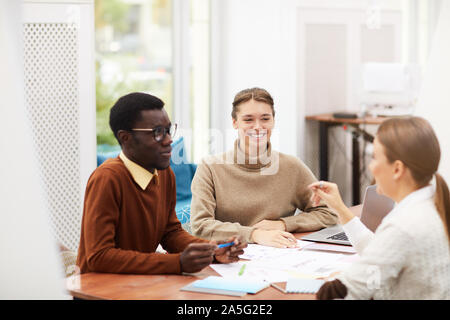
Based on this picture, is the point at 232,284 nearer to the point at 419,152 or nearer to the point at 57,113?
the point at 419,152

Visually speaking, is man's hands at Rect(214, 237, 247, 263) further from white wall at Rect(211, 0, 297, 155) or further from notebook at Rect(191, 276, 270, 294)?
white wall at Rect(211, 0, 297, 155)

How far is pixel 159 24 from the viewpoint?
4.86m

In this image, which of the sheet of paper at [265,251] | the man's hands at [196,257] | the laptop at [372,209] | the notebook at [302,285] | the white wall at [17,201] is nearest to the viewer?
the white wall at [17,201]

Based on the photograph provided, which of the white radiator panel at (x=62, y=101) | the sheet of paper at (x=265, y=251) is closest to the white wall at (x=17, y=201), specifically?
the sheet of paper at (x=265, y=251)

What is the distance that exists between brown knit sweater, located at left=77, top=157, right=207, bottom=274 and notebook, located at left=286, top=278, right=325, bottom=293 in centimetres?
33

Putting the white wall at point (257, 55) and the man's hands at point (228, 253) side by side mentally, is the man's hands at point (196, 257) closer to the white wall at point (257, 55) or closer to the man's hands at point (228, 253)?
the man's hands at point (228, 253)

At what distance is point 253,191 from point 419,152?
3.71 ft

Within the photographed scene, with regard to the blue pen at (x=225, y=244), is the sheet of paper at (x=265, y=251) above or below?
below

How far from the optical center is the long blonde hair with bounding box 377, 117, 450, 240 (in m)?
1.38

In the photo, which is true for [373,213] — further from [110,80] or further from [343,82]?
[343,82]

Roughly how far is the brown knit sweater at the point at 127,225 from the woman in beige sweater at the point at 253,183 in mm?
294

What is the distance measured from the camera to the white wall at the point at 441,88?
6.26 ft

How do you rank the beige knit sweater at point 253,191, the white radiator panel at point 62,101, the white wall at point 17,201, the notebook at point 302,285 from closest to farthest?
1. the white wall at point 17,201
2. the notebook at point 302,285
3. the beige knit sweater at point 253,191
4. the white radiator panel at point 62,101

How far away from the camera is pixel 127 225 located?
6.13 feet
